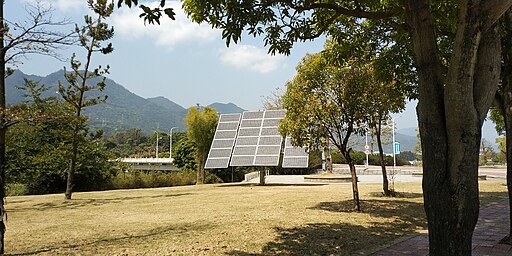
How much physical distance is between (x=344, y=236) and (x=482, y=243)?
2.15 meters

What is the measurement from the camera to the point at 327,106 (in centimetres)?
983

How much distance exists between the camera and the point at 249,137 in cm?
2195

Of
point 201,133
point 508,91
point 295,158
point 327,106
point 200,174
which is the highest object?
point 201,133

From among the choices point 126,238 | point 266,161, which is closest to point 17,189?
point 266,161

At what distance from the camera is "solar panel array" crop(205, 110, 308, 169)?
20.1 m

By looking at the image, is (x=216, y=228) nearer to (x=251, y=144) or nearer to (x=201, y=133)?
(x=251, y=144)

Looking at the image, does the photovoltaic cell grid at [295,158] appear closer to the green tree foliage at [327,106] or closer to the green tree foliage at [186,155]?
the green tree foliage at [327,106]

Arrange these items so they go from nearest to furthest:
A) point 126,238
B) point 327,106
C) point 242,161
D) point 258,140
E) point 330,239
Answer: point 330,239
point 126,238
point 327,106
point 242,161
point 258,140

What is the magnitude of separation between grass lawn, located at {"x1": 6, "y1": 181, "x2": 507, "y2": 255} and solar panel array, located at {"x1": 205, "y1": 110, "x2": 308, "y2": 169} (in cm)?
827

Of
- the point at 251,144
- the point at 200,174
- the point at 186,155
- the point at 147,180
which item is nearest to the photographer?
the point at 251,144

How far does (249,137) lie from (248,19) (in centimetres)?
1776

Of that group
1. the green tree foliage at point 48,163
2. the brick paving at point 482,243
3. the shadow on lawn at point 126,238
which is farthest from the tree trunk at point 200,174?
the brick paving at point 482,243

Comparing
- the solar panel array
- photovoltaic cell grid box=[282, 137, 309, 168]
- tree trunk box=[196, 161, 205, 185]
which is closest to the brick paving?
the solar panel array

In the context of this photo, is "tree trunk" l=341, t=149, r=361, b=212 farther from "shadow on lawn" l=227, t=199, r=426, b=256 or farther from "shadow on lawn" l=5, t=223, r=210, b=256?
"shadow on lawn" l=5, t=223, r=210, b=256
